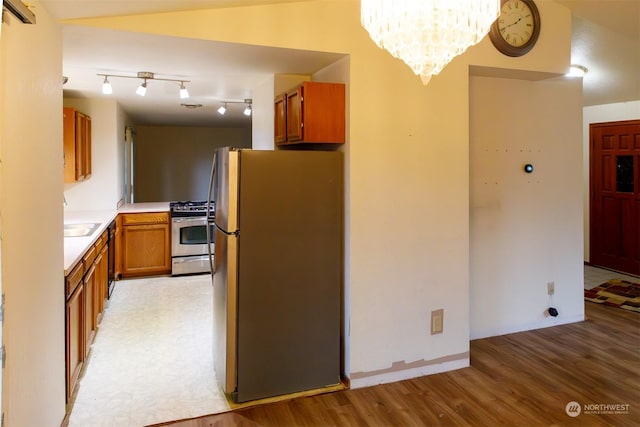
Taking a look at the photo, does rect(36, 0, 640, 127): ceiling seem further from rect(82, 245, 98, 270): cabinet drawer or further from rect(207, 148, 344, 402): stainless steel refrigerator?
rect(82, 245, 98, 270): cabinet drawer

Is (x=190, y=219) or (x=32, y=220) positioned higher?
(x=32, y=220)

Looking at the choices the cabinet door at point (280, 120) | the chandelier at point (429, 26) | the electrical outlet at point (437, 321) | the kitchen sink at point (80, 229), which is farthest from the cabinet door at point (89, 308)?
the chandelier at point (429, 26)

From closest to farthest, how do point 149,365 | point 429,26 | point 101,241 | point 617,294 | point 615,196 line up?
point 429,26
point 149,365
point 101,241
point 617,294
point 615,196

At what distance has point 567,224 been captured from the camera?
4043 millimetres

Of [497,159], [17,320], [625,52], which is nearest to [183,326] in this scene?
[17,320]

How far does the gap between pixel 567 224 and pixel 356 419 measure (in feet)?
8.86

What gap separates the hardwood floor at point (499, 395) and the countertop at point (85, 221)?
115 centimetres

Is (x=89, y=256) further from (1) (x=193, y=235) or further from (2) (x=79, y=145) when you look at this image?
(1) (x=193, y=235)

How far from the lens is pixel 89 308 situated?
322 cm

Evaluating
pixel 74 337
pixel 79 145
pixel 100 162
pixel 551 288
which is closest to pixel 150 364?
pixel 74 337

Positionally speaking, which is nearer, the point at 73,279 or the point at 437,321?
the point at 73,279

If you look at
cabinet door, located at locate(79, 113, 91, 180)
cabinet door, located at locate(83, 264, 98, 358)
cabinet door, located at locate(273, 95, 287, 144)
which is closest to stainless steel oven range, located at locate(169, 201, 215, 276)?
cabinet door, located at locate(79, 113, 91, 180)

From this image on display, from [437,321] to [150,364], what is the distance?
2.05 m

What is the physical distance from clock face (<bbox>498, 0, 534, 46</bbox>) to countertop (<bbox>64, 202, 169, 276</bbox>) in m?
3.19
